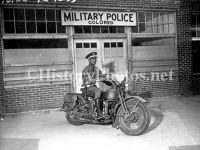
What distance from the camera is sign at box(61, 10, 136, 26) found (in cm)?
816

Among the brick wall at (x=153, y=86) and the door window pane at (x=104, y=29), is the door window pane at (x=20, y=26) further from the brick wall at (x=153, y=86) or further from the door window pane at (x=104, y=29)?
the brick wall at (x=153, y=86)

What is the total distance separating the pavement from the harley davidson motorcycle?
22 centimetres

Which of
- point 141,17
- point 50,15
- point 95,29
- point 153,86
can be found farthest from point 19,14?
point 153,86

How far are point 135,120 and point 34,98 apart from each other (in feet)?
13.3

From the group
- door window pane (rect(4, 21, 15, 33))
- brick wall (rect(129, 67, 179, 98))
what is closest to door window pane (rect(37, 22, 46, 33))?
door window pane (rect(4, 21, 15, 33))

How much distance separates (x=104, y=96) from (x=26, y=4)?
4.33 meters

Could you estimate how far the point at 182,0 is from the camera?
9547 mm

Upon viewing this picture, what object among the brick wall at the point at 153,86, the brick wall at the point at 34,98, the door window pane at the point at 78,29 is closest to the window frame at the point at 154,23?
the brick wall at the point at 153,86

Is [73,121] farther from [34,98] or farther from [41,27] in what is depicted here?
[41,27]

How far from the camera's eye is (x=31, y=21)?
7875mm

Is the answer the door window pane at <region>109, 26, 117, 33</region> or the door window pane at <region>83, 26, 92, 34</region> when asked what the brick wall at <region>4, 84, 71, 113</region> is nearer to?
the door window pane at <region>83, 26, 92, 34</region>

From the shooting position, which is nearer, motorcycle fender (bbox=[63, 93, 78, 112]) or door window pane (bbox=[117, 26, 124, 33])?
motorcycle fender (bbox=[63, 93, 78, 112])

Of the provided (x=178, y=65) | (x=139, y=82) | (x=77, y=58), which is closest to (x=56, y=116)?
(x=77, y=58)

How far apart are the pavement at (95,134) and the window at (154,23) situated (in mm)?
3486
